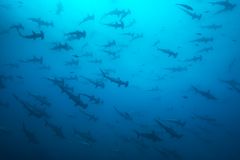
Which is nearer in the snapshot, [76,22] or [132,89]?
[76,22]

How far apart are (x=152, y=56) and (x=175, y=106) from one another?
6317 mm

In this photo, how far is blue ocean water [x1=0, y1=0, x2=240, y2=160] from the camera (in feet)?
75.5

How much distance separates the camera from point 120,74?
2786 centimetres

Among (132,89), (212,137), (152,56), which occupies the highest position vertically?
(152,56)

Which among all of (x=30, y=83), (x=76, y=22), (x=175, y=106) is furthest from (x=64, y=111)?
(x=175, y=106)

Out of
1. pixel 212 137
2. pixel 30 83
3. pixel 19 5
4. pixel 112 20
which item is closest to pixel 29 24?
pixel 19 5

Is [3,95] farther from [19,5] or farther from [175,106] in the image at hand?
[175,106]

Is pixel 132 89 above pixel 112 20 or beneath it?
beneath

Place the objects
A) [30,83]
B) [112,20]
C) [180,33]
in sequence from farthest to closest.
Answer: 1. [30,83]
2. [180,33]
3. [112,20]

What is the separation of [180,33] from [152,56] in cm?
369

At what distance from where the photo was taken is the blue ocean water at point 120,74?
2300 centimetres

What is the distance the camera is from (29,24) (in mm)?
22453

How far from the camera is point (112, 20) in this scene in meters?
22.5

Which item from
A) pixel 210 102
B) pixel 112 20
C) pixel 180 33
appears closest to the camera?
pixel 112 20
